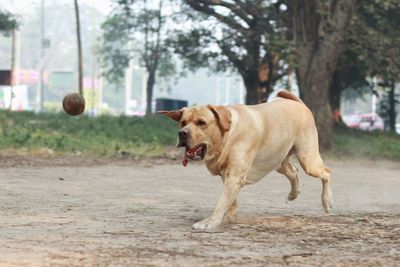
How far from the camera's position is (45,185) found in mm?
10758

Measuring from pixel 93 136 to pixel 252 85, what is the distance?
1249 cm

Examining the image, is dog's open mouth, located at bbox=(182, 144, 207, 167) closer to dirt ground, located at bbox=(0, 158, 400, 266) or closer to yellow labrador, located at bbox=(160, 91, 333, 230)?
yellow labrador, located at bbox=(160, 91, 333, 230)

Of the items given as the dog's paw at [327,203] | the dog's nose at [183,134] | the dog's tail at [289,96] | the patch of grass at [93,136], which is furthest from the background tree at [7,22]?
the dog's nose at [183,134]

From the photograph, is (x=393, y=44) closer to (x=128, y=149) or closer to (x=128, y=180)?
(x=128, y=149)

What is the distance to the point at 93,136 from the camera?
22578mm

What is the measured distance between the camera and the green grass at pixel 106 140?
59.9 feet

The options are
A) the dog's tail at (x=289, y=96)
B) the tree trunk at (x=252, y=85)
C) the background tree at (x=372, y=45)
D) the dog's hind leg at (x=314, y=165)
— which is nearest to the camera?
the dog's hind leg at (x=314, y=165)

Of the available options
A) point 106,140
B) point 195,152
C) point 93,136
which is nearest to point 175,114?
point 195,152

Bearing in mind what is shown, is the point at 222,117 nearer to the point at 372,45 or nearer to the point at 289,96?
the point at 289,96

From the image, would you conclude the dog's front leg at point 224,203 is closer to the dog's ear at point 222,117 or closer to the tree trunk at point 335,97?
the dog's ear at point 222,117

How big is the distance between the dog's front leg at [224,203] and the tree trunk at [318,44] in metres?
13.6

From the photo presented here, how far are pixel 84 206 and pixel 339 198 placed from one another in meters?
3.52

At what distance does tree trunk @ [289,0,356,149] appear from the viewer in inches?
787

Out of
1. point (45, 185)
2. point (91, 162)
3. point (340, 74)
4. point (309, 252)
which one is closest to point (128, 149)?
Result: point (91, 162)
